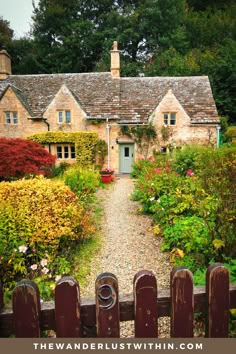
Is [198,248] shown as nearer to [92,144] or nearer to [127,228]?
[127,228]

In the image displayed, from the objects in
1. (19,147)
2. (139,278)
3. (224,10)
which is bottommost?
(139,278)

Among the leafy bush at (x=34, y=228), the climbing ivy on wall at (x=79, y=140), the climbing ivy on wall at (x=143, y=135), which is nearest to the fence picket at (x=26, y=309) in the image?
the leafy bush at (x=34, y=228)

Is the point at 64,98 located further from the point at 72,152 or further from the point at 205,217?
the point at 205,217

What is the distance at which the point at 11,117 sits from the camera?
2325 centimetres

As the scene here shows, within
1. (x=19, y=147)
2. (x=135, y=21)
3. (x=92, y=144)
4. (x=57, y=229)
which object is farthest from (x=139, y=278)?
(x=135, y=21)

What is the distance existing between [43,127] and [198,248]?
20.0 meters

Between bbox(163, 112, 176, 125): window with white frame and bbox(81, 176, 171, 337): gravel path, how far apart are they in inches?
519

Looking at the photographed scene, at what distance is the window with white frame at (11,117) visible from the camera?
23.2 m

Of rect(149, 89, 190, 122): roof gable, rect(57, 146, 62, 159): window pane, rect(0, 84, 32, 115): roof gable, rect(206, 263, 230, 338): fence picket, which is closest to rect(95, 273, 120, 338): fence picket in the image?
rect(206, 263, 230, 338): fence picket

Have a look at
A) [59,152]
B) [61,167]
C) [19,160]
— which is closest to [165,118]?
[59,152]

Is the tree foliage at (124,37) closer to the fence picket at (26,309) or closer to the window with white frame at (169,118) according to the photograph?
the window with white frame at (169,118)

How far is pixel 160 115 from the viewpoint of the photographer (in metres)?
22.2

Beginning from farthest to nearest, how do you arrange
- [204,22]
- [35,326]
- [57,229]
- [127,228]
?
1. [204,22]
2. [127,228]
3. [57,229]
4. [35,326]

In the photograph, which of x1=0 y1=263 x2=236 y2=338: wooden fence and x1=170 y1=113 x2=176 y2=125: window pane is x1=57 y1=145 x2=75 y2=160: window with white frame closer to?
x1=170 y1=113 x2=176 y2=125: window pane
